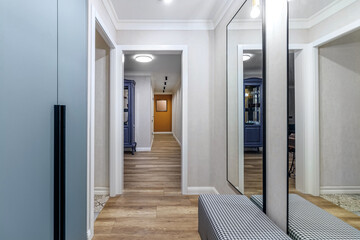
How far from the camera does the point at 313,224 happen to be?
100cm

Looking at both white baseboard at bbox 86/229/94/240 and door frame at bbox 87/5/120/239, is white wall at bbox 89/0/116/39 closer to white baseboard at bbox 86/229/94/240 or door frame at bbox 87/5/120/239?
door frame at bbox 87/5/120/239

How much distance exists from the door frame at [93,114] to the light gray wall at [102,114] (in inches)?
5.4

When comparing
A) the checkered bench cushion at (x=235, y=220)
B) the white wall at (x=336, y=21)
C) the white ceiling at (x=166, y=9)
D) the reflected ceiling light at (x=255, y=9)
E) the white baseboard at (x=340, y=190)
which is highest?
the white ceiling at (x=166, y=9)

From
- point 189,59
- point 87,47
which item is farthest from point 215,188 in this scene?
point 87,47

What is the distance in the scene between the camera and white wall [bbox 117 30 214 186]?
9.02ft

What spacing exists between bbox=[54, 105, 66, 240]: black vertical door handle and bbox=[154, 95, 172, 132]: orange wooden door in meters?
11.2

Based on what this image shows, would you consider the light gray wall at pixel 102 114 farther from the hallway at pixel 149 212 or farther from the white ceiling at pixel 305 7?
the white ceiling at pixel 305 7

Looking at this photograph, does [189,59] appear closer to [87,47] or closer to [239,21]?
[239,21]

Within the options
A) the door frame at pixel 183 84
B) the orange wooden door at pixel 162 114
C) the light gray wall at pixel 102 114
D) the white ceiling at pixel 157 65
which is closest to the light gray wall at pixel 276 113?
the door frame at pixel 183 84

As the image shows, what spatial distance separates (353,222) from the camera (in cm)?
81

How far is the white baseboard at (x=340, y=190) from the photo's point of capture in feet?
2.46

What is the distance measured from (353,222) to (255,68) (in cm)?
113

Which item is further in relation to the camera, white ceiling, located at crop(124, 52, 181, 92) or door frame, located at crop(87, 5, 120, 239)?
white ceiling, located at crop(124, 52, 181, 92)

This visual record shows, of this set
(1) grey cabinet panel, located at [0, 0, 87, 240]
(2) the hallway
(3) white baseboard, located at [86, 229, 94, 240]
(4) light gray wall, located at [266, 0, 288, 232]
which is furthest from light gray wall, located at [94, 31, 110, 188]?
(4) light gray wall, located at [266, 0, 288, 232]
